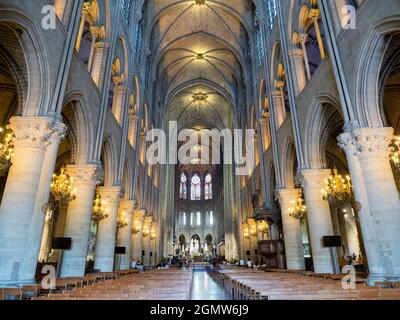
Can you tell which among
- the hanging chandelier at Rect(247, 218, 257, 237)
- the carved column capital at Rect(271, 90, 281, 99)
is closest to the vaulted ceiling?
the carved column capital at Rect(271, 90, 281, 99)

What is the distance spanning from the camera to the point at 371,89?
782 cm

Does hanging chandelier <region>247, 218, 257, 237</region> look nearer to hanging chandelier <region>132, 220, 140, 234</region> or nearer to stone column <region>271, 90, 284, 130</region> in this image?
hanging chandelier <region>132, 220, 140, 234</region>

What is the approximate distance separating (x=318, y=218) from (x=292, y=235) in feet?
10.8

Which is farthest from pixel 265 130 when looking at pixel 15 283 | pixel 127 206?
pixel 15 283

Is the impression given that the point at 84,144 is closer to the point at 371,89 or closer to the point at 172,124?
the point at 371,89

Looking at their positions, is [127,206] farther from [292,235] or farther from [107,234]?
[292,235]

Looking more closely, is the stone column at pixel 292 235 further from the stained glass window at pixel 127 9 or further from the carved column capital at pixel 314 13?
the stained glass window at pixel 127 9

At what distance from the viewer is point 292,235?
14.0 metres

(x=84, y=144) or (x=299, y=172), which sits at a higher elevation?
(x=84, y=144)

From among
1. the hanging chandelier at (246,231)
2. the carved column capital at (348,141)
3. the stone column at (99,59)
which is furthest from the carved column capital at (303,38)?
the hanging chandelier at (246,231)

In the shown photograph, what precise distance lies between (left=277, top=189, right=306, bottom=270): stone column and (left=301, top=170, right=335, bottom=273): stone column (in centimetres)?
286

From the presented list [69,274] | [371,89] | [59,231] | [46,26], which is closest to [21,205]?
[69,274]

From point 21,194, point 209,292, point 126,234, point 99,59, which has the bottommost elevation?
point 209,292

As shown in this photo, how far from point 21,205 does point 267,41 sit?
16474 mm
